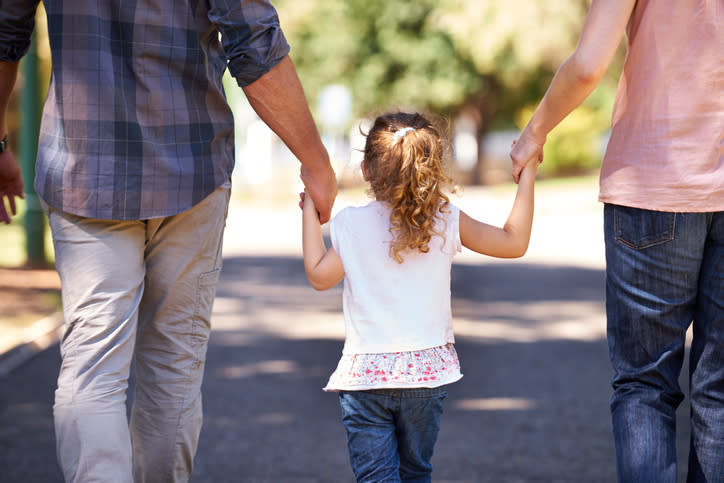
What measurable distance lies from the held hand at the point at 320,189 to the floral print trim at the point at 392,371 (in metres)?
0.46

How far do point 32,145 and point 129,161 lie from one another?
29.1 ft

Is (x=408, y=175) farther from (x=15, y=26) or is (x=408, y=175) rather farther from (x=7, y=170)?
(x=7, y=170)

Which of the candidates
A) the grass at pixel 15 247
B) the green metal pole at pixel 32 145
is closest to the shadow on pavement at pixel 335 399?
the green metal pole at pixel 32 145

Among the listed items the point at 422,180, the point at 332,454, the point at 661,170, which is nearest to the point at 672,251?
the point at 661,170

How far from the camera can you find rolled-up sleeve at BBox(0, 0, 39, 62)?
2.77m

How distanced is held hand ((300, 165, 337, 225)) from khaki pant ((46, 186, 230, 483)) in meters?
0.26

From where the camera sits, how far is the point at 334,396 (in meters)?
5.41

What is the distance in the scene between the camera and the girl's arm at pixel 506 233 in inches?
112

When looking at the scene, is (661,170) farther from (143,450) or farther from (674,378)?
(143,450)

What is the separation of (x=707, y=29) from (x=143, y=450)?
6.80 ft

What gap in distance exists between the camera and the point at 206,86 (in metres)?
2.79

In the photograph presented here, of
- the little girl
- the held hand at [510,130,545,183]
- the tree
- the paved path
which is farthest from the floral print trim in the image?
the tree

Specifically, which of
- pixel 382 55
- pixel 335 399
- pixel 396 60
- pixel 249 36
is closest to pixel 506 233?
pixel 249 36

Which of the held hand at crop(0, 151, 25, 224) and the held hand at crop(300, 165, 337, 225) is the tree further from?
the held hand at crop(300, 165, 337, 225)
